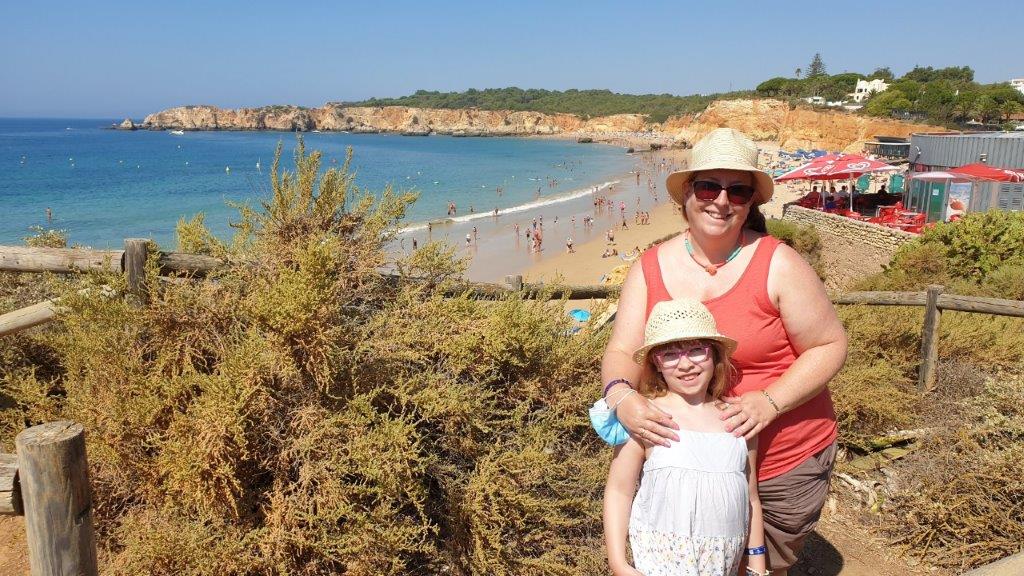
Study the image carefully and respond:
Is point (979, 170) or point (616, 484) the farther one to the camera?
point (979, 170)

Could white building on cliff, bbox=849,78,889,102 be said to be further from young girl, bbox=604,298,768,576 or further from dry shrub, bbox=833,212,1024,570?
young girl, bbox=604,298,768,576

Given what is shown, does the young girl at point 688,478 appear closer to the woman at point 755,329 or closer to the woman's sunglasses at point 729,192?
the woman at point 755,329

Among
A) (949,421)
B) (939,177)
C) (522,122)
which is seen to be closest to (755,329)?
(949,421)

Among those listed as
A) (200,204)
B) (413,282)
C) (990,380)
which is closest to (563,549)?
(413,282)

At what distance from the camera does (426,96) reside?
547ft

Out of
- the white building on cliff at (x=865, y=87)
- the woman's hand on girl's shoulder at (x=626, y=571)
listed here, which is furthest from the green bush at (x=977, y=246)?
the white building on cliff at (x=865, y=87)

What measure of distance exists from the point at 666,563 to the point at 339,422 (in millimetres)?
1631

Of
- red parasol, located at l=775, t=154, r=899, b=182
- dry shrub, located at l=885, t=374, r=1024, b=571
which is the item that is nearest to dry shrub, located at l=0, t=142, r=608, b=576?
dry shrub, located at l=885, t=374, r=1024, b=571

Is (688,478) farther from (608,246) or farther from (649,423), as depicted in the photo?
(608,246)

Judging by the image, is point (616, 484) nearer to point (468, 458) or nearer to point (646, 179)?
point (468, 458)

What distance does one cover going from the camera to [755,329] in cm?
195

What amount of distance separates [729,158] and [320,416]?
2.06 meters

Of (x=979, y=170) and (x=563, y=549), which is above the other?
(x=979, y=170)

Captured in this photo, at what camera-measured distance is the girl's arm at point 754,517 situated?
6.43 ft
